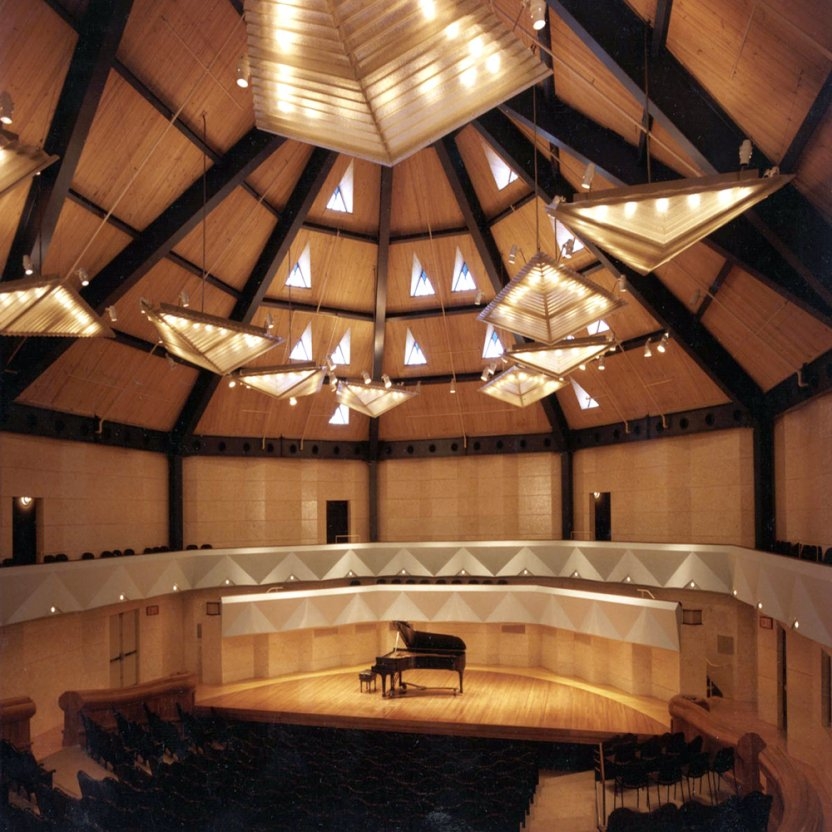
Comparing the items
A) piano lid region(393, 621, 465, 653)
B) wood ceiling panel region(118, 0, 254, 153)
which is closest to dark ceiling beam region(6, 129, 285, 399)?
wood ceiling panel region(118, 0, 254, 153)

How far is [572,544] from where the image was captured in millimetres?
19781

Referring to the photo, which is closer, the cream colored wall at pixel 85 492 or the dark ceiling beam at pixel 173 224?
the dark ceiling beam at pixel 173 224

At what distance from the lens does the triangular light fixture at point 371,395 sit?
51.7ft

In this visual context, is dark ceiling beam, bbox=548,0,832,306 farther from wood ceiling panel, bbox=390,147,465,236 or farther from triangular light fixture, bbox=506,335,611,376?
wood ceiling panel, bbox=390,147,465,236

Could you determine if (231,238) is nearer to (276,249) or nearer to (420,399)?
(276,249)

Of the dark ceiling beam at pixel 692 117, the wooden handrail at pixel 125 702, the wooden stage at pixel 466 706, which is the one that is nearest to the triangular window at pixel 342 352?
the wooden stage at pixel 466 706

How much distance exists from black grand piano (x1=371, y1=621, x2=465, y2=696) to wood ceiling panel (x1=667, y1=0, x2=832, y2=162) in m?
13.6

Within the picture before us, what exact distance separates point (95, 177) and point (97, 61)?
2742 mm

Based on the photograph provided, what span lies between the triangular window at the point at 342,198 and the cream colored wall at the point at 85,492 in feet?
26.5

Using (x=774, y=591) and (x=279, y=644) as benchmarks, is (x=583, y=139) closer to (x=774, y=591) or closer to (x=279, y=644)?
(x=774, y=591)

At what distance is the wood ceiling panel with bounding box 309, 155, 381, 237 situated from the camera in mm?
15730

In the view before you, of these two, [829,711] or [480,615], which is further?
[480,615]

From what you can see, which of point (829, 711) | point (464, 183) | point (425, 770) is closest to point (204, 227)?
point (464, 183)

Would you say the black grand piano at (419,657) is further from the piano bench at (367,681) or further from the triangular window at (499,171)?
the triangular window at (499,171)
